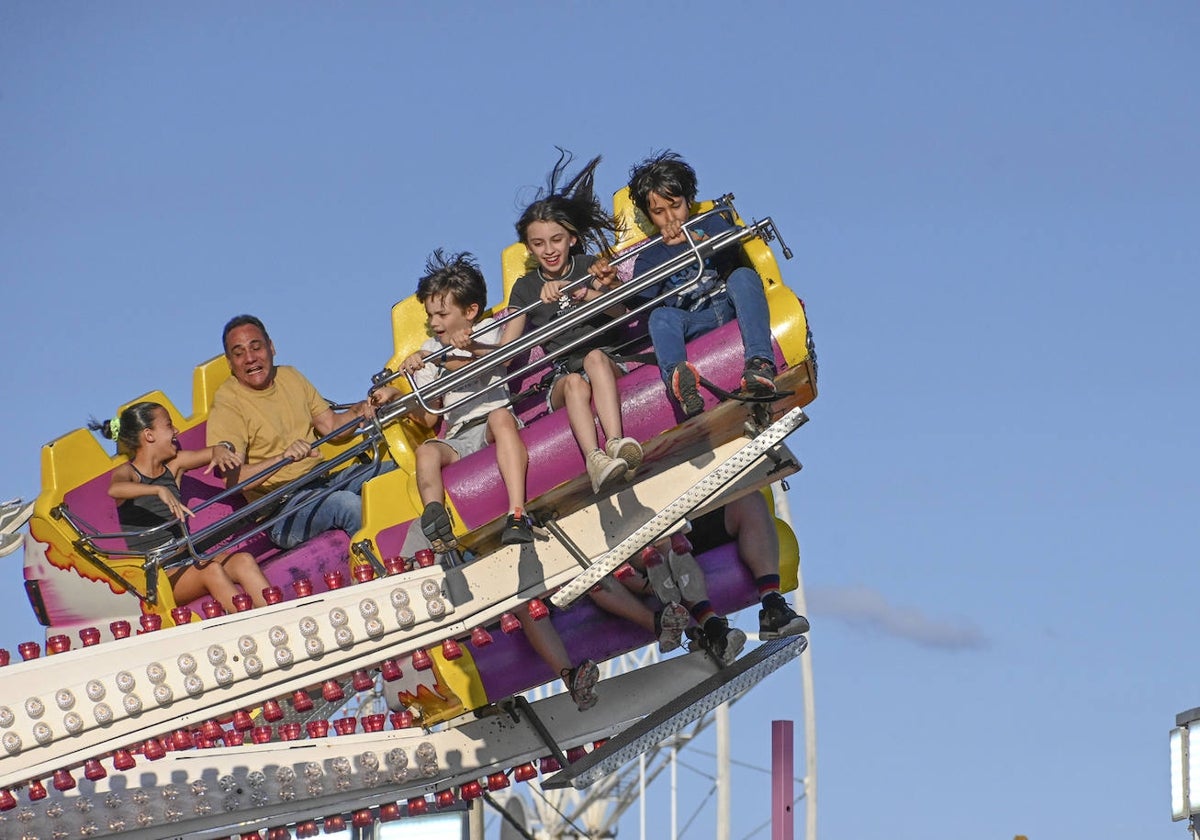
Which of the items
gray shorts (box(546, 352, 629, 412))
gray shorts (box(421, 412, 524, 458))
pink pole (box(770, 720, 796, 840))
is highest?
gray shorts (box(546, 352, 629, 412))

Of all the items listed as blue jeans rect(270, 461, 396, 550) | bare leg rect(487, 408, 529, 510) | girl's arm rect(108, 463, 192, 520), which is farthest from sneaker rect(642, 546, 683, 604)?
girl's arm rect(108, 463, 192, 520)

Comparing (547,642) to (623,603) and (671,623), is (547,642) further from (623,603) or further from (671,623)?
(671,623)

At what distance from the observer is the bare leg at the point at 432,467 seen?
32.2 ft

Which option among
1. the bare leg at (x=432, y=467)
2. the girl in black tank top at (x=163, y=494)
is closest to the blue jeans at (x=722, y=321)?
the bare leg at (x=432, y=467)

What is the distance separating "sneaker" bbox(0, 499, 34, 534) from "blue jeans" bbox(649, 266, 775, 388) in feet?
14.2

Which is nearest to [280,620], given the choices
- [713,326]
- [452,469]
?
[452,469]

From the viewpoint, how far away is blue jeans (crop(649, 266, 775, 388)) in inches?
371

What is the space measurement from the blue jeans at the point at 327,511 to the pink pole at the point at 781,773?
2880mm

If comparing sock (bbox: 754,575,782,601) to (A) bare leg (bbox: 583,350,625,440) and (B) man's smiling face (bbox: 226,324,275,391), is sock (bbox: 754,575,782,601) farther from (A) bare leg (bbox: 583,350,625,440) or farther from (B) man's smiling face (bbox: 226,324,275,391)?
(B) man's smiling face (bbox: 226,324,275,391)

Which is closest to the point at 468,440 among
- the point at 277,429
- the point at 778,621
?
the point at 277,429

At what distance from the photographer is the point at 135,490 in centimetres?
1111

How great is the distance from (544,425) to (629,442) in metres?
0.72

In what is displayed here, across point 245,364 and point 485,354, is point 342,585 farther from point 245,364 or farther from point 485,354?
point 245,364

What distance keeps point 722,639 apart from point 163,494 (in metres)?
3.32
